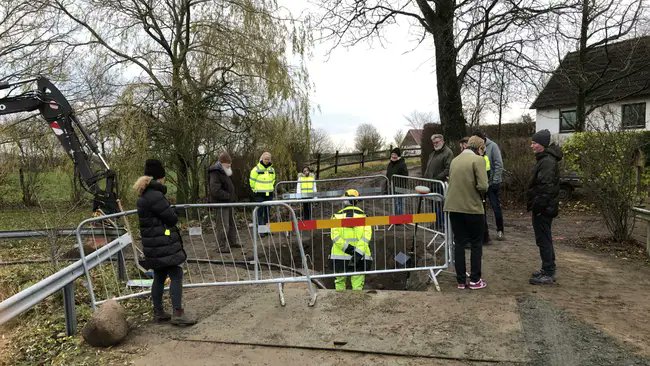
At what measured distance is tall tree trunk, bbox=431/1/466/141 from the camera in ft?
43.9

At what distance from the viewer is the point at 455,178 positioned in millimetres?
5598

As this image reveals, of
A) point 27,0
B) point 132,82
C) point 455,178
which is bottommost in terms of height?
point 455,178

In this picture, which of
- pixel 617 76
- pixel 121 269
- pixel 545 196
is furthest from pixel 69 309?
pixel 617 76

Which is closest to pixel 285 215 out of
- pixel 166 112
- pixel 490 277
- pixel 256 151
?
pixel 256 151

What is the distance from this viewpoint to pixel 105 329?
4.25 m

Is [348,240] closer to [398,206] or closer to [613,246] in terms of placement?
[398,206]

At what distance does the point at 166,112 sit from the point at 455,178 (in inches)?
375

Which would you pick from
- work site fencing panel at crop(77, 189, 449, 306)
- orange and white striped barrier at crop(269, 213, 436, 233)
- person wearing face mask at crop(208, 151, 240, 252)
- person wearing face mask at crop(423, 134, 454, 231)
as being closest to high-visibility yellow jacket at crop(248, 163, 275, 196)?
work site fencing panel at crop(77, 189, 449, 306)

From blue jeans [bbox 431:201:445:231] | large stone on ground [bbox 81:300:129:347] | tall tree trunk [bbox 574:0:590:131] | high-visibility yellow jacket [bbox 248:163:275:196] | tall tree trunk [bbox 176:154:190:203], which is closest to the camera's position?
large stone on ground [bbox 81:300:129:347]

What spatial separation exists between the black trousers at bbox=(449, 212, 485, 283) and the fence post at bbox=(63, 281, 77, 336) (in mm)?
4125

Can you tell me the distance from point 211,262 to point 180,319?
3.22 metres

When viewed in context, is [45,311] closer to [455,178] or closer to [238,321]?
[238,321]

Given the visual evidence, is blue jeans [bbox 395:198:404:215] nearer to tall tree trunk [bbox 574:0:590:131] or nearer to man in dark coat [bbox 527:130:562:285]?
man in dark coat [bbox 527:130:562:285]

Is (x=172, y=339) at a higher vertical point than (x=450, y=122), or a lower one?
lower
